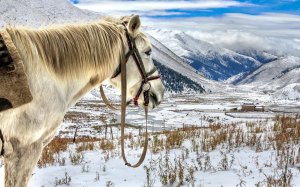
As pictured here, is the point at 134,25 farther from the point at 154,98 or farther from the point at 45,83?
the point at 45,83

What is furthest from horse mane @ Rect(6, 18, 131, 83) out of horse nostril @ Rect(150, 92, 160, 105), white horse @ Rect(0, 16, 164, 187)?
horse nostril @ Rect(150, 92, 160, 105)

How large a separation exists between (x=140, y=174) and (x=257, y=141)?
3096 mm

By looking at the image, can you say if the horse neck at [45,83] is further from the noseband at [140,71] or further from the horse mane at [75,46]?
the noseband at [140,71]

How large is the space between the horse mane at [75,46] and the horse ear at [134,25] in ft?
0.38

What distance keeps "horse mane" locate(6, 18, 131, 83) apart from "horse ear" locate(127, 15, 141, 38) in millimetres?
116

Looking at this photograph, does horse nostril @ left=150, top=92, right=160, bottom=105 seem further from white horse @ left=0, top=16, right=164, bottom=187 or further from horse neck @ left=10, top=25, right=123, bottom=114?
horse neck @ left=10, top=25, right=123, bottom=114

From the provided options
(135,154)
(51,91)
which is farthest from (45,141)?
(135,154)

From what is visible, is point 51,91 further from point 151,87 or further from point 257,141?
point 257,141

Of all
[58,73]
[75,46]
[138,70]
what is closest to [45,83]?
[58,73]

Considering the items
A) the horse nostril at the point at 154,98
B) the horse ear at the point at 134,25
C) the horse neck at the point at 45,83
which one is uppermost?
the horse ear at the point at 134,25

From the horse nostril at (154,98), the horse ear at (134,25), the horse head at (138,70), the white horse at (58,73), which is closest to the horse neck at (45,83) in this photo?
the white horse at (58,73)

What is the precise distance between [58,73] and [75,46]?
1.17 feet

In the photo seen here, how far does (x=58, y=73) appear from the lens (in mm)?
3637

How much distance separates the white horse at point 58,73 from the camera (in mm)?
3299
